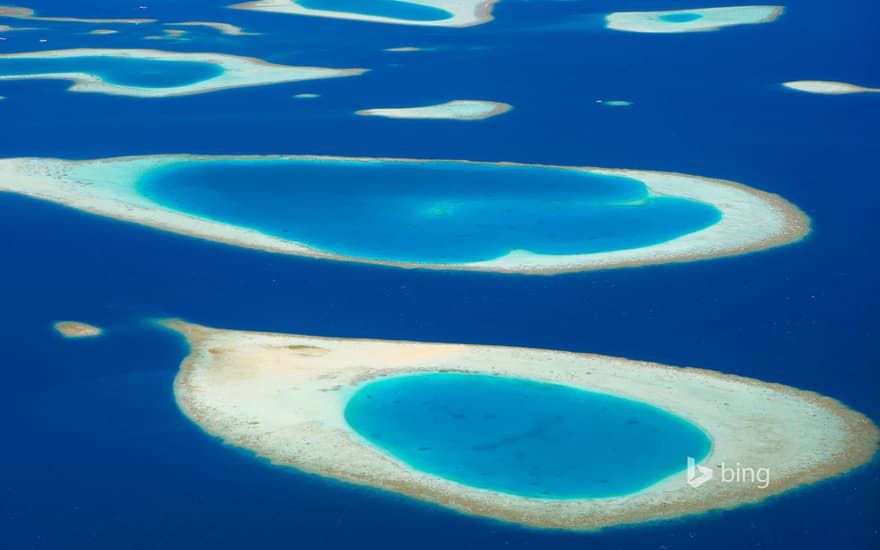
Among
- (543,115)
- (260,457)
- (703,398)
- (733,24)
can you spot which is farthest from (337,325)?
(733,24)

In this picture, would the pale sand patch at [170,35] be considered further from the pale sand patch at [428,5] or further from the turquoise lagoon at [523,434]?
the turquoise lagoon at [523,434]

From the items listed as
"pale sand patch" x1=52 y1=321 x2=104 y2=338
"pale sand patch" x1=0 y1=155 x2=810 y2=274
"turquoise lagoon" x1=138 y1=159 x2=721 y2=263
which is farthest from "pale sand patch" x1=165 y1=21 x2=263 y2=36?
"pale sand patch" x1=52 y1=321 x2=104 y2=338

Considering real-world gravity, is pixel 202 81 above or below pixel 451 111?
above

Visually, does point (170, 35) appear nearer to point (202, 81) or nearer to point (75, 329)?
point (202, 81)

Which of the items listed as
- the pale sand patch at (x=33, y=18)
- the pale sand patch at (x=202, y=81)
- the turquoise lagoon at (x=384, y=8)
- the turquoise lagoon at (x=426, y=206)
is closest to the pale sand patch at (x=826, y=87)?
the turquoise lagoon at (x=426, y=206)

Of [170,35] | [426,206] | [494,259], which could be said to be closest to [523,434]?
[494,259]

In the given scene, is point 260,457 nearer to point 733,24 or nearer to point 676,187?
point 676,187
